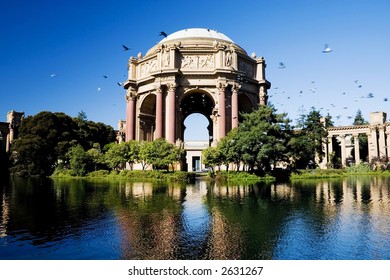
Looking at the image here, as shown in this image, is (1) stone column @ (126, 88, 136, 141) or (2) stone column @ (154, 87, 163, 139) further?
(1) stone column @ (126, 88, 136, 141)

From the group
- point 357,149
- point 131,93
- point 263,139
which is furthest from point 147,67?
point 357,149

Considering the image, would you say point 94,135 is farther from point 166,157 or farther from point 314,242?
point 314,242

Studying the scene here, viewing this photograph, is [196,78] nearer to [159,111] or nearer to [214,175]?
[159,111]

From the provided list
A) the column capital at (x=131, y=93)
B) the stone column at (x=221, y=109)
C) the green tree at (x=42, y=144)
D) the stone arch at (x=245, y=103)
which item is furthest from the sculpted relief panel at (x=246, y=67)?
the green tree at (x=42, y=144)

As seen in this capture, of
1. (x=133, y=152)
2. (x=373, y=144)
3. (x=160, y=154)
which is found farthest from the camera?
(x=373, y=144)

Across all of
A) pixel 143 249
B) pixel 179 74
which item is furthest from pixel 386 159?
pixel 143 249

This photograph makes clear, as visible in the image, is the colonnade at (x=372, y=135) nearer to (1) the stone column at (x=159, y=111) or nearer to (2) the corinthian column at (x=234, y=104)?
(2) the corinthian column at (x=234, y=104)

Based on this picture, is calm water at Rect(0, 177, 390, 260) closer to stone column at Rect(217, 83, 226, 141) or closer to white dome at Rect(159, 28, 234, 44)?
stone column at Rect(217, 83, 226, 141)

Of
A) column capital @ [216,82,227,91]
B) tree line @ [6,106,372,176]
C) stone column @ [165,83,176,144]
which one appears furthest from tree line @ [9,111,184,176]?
column capital @ [216,82,227,91]

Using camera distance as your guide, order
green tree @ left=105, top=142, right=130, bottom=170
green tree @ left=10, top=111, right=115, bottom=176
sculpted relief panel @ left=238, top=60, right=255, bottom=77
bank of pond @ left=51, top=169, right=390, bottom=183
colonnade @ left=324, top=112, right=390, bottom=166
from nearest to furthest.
Answer: bank of pond @ left=51, top=169, right=390, bottom=183 → green tree @ left=105, top=142, right=130, bottom=170 → green tree @ left=10, top=111, right=115, bottom=176 → sculpted relief panel @ left=238, top=60, right=255, bottom=77 → colonnade @ left=324, top=112, right=390, bottom=166
